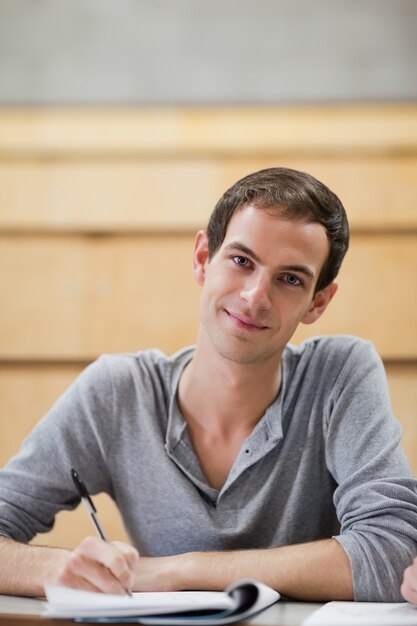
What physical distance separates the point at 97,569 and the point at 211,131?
4.22 ft

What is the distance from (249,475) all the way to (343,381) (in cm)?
23

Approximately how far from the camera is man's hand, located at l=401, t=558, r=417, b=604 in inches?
37.2

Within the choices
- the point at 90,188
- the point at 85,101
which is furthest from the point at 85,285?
the point at 85,101

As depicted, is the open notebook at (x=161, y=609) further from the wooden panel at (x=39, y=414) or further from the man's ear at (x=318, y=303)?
the wooden panel at (x=39, y=414)

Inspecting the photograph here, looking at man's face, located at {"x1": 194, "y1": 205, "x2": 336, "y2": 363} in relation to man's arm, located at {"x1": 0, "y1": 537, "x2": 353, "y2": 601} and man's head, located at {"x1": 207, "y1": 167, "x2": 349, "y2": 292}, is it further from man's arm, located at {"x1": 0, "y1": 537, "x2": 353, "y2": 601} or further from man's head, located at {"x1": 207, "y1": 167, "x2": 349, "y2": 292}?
man's arm, located at {"x1": 0, "y1": 537, "x2": 353, "y2": 601}

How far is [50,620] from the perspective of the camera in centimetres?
81

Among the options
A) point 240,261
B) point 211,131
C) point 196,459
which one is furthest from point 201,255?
point 211,131

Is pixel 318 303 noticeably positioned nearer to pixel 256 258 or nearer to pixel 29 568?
pixel 256 258

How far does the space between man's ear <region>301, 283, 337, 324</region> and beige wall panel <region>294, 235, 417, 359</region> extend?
477mm

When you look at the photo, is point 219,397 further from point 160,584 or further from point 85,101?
point 85,101

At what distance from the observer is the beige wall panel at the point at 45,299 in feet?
6.25

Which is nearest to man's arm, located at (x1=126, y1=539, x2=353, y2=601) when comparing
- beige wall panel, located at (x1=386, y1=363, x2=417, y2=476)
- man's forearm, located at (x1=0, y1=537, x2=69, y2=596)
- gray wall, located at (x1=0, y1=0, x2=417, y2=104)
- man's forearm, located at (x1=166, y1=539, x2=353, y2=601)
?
man's forearm, located at (x1=166, y1=539, x2=353, y2=601)

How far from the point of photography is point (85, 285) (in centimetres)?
191

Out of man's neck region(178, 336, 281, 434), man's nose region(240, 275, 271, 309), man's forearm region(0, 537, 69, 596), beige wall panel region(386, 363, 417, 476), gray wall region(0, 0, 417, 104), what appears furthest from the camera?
gray wall region(0, 0, 417, 104)
